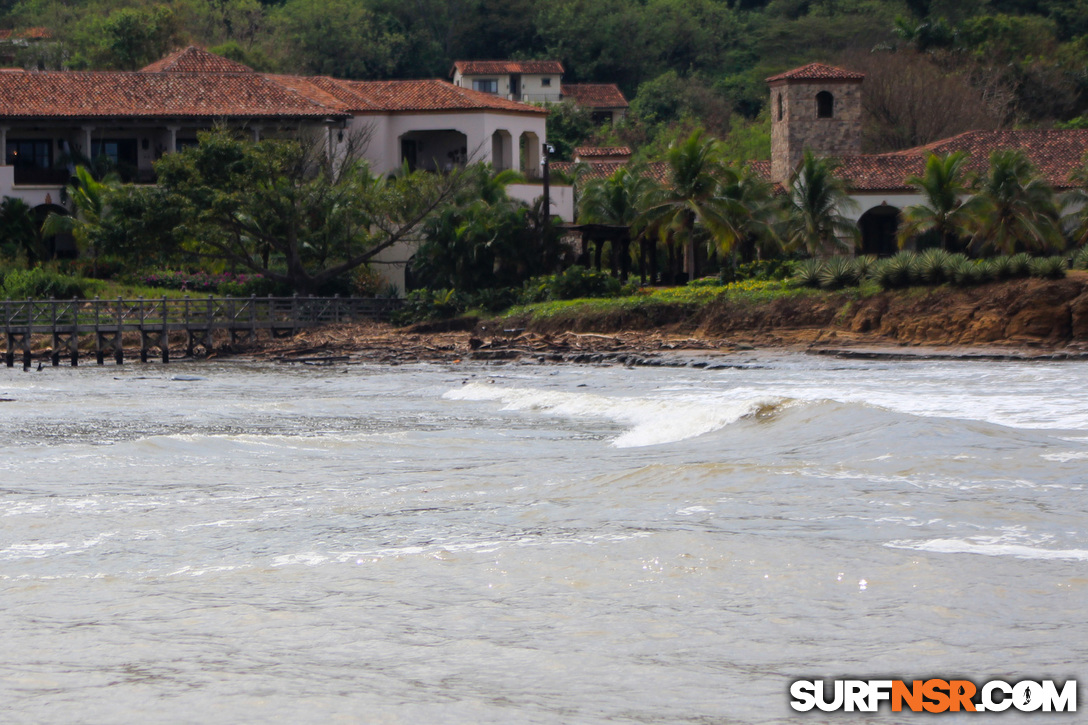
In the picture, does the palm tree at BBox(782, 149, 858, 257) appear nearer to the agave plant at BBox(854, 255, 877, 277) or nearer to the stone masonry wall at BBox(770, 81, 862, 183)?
the agave plant at BBox(854, 255, 877, 277)

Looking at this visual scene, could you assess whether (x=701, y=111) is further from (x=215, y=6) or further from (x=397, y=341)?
(x=397, y=341)

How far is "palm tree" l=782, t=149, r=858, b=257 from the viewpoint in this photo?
4106 cm

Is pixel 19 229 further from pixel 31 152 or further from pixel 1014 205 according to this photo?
pixel 1014 205

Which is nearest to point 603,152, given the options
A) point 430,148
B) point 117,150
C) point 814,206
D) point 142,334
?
point 430,148

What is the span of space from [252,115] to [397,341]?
13991 mm

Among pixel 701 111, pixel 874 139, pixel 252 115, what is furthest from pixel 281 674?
pixel 701 111

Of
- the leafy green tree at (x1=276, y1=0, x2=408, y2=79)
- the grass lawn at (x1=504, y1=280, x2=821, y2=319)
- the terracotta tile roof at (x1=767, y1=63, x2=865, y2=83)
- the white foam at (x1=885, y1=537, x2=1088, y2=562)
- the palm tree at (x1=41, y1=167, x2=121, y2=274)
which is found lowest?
the white foam at (x1=885, y1=537, x2=1088, y2=562)

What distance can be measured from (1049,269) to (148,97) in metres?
32.8

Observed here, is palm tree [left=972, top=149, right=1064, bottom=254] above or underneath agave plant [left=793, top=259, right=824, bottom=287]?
above

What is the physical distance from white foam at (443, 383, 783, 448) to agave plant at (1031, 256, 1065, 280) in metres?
12.9

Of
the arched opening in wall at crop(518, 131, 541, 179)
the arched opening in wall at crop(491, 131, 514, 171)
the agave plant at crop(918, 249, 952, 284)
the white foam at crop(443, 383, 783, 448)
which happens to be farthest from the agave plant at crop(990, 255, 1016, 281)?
the arched opening in wall at crop(518, 131, 541, 179)

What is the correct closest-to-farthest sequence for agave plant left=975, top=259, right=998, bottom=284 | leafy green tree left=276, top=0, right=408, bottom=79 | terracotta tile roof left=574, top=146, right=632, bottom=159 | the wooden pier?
Result: agave plant left=975, top=259, right=998, bottom=284 < the wooden pier < terracotta tile roof left=574, top=146, right=632, bottom=159 < leafy green tree left=276, top=0, right=408, bottom=79

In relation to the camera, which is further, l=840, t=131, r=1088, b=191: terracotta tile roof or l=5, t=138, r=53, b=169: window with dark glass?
l=840, t=131, r=1088, b=191: terracotta tile roof

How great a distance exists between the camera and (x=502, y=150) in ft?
169
